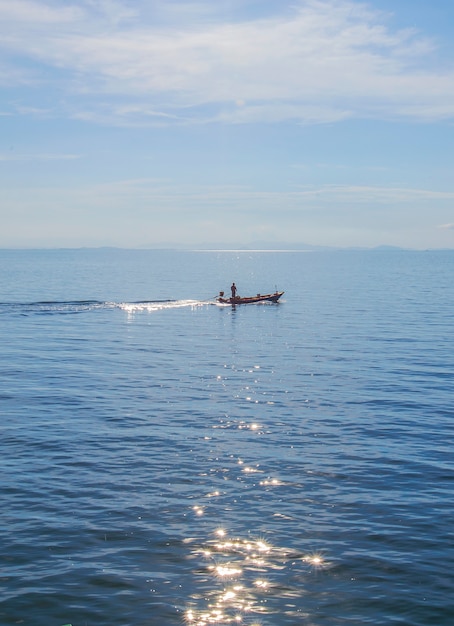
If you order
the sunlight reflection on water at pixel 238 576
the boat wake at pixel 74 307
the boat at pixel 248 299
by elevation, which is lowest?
the sunlight reflection on water at pixel 238 576

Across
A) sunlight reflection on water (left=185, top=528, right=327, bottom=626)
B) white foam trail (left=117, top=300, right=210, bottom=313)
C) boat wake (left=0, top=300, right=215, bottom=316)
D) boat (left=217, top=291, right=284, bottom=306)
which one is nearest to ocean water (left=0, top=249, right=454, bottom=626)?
sunlight reflection on water (left=185, top=528, right=327, bottom=626)

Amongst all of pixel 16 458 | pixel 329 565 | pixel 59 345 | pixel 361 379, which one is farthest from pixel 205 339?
pixel 329 565

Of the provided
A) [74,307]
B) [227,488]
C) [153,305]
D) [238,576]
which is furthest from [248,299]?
[238,576]

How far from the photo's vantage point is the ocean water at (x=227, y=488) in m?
17.8

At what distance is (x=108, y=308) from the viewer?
92500mm

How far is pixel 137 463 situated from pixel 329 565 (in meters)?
11.0

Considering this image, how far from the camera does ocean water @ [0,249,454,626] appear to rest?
17.8 m

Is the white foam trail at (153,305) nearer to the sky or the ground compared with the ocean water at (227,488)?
nearer to the sky

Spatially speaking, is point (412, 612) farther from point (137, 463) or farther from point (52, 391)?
point (52, 391)

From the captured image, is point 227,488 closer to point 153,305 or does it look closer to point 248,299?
point 153,305

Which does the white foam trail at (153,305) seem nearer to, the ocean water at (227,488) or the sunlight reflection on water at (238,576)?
the ocean water at (227,488)

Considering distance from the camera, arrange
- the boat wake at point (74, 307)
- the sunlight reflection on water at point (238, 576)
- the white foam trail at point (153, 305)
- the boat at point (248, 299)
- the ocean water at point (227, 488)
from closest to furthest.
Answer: the sunlight reflection on water at point (238, 576) < the ocean water at point (227, 488) < the boat wake at point (74, 307) < the white foam trail at point (153, 305) < the boat at point (248, 299)

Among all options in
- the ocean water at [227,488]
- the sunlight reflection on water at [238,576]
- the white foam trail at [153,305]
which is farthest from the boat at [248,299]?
the sunlight reflection on water at [238,576]

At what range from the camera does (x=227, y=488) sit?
25344 millimetres
